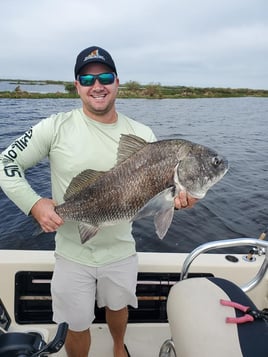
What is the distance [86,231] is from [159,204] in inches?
24.9

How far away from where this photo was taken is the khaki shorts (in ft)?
9.93

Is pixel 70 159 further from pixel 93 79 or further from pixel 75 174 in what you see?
pixel 93 79

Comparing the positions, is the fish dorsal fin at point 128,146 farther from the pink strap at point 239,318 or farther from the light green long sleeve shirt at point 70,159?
the pink strap at point 239,318

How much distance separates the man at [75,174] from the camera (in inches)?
111

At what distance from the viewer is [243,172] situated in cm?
1551

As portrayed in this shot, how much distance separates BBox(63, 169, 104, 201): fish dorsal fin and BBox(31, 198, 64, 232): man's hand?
189 mm

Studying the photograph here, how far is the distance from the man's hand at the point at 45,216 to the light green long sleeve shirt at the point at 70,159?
0.05 m

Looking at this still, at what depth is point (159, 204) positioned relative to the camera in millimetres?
2828

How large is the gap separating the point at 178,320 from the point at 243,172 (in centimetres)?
1372

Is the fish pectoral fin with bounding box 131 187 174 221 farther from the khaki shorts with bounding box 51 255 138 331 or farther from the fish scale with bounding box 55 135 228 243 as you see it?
the khaki shorts with bounding box 51 255 138 331

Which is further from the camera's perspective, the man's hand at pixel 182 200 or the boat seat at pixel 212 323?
the man's hand at pixel 182 200

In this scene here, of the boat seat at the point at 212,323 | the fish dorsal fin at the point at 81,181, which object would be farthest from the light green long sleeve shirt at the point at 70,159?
the boat seat at the point at 212,323

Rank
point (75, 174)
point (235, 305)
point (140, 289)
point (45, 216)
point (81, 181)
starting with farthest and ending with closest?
1. point (140, 289)
2. point (75, 174)
3. point (81, 181)
4. point (45, 216)
5. point (235, 305)

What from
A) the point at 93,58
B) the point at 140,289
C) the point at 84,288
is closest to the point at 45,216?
the point at 84,288
